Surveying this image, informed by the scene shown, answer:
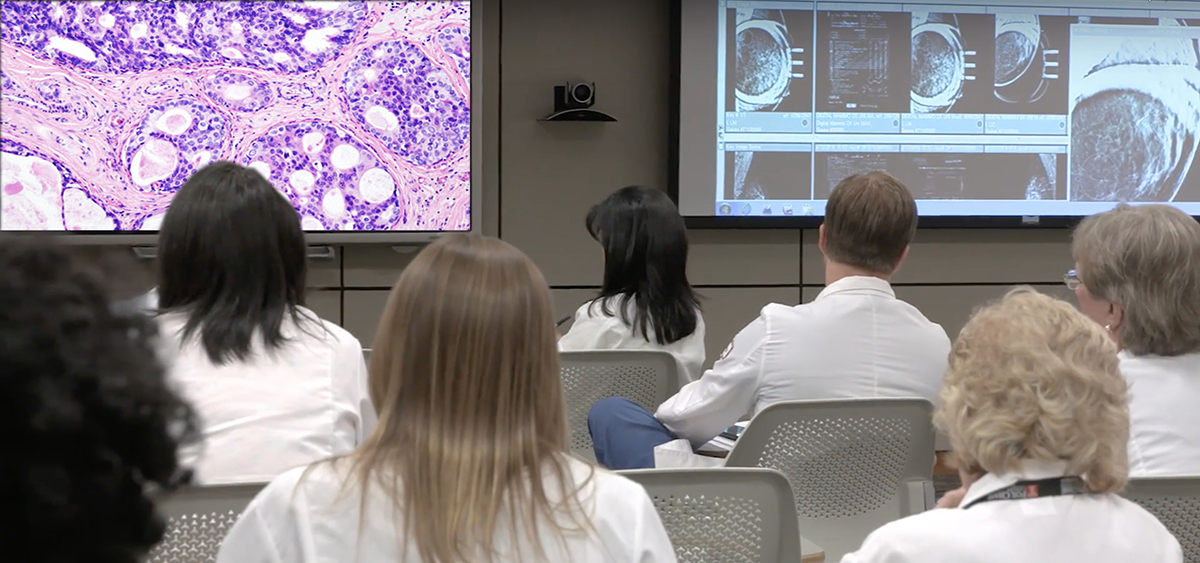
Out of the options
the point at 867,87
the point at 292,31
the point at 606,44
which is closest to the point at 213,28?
the point at 292,31

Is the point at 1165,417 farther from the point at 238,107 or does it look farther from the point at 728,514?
the point at 238,107

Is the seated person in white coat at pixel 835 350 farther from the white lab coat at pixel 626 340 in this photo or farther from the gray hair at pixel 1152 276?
the white lab coat at pixel 626 340

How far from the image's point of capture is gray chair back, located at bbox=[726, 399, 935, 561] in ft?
7.13

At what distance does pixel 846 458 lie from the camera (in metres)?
2.29

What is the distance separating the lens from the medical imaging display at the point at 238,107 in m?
4.64

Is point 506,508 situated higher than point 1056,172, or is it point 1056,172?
point 1056,172

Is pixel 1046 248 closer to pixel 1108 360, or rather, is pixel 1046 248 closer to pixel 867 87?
pixel 867 87

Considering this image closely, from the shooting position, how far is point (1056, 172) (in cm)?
550

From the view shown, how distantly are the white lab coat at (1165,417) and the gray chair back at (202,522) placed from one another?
4.76ft

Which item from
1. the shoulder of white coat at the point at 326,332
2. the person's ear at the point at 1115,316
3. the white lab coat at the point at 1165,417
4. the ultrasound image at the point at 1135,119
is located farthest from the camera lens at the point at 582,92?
the white lab coat at the point at 1165,417

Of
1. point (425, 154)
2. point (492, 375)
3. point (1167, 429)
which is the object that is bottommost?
point (1167, 429)

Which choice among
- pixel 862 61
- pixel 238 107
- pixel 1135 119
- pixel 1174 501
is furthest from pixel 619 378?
pixel 1135 119

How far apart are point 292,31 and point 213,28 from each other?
0.32m

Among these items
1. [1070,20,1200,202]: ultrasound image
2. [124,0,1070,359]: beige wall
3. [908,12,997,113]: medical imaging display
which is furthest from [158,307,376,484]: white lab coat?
[1070,20,1200,202]: ultrasound image
